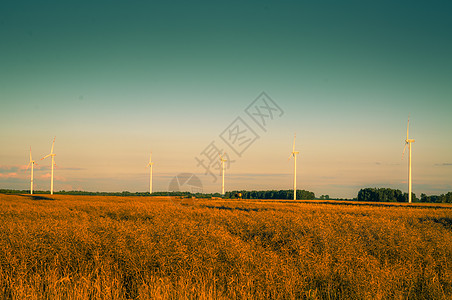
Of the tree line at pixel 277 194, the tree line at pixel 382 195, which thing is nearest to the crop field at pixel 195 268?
the tree line at pixel 382 195

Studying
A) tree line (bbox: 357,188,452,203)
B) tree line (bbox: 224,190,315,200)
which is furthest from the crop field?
tree line (bbox: 224,190,315,200)

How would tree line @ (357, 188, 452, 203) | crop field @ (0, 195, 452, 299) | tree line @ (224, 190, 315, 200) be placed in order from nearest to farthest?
crop field @ (0, 195, 452, 299) → tree line @ (357, 188, 452, 203) → tree line @ (224, 190, 315, 200)

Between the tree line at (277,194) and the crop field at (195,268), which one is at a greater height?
the crop field at (195,268)

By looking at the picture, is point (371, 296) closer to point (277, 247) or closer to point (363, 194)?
point (277, 247)

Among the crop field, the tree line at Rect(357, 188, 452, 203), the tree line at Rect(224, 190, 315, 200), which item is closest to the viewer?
the crop field

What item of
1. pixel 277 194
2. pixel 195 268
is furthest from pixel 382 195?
pixel 195 268

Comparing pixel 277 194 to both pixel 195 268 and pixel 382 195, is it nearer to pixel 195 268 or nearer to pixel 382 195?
pixel 382 195

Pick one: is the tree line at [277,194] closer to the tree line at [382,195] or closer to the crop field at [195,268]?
the tree line at [382,195]

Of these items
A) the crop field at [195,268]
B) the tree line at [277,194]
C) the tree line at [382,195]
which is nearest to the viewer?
the crop field at [195,268]

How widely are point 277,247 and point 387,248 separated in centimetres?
415

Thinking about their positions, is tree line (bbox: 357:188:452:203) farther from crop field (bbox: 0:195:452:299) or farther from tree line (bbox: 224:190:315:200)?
crop field (bbox: 0:195:452:299)

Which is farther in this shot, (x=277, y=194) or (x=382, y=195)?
(x=277, y=194)

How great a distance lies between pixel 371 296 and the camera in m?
7.67

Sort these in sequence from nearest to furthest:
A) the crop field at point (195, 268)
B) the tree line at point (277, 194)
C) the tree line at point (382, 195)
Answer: the crop field at point (195, 268) < the tree line at point (382, 195) < the tree line at point (277, 194)
